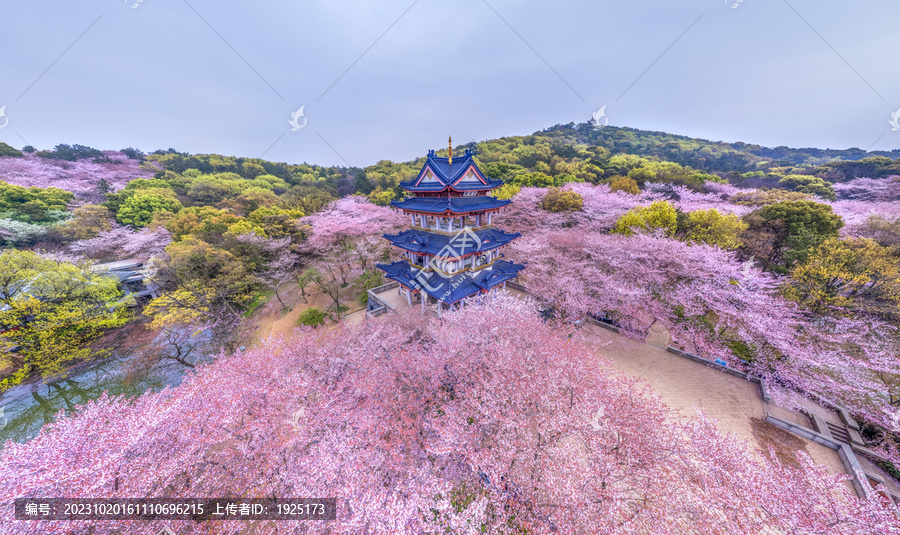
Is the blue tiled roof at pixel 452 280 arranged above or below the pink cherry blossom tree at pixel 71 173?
below

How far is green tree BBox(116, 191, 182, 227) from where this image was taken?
3114cm

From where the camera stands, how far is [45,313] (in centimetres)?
1609

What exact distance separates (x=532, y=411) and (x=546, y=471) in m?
1.68

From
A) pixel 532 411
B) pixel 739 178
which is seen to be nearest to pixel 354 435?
pixel 532 411

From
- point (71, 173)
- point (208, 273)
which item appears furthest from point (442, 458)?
point (71, 173)

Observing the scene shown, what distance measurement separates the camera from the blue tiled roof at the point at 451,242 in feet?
51.9

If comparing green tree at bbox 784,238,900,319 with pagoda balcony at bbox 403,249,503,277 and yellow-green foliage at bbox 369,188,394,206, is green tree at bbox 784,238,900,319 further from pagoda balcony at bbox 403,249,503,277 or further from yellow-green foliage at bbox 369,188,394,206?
yellow-green foliage at bbox 369,188,394,206

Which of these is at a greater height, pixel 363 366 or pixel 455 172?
pixel 455 172

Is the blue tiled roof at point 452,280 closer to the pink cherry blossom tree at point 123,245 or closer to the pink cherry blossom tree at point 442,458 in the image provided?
the pink cherry blossom tree at point 442,458

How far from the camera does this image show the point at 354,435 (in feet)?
28.0

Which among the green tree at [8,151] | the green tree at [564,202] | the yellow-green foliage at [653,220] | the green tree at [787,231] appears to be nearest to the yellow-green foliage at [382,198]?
the green tree at [564,202]

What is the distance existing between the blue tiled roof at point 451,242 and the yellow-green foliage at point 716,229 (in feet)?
53.5

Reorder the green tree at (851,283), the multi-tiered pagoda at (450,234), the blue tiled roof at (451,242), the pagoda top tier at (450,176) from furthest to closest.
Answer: the blue tiled roof at (451,242)
the multi-tiered pagoda at (450,234)
the pagoda top tier at (450,176)
the green tree at (851,283)

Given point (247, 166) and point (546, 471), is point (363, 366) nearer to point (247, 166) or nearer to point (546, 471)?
point (546, 471)
